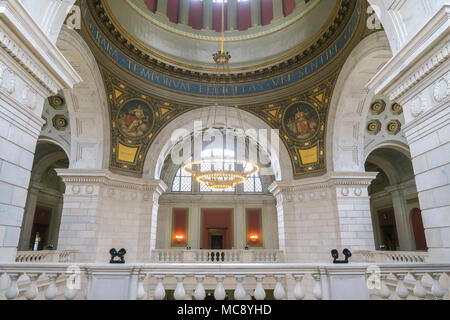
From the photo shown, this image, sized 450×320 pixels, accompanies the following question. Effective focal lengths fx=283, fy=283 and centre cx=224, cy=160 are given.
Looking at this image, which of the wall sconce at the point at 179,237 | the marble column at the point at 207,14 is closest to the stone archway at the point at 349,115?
the marble column at the point at 207,14

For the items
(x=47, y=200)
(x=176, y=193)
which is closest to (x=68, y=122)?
(x=47, y=200)

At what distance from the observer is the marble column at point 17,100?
148 inches

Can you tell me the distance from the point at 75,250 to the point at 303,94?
10.4 metres

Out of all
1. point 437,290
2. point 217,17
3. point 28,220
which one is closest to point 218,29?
point 217,17

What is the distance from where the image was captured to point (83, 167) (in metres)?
10.6

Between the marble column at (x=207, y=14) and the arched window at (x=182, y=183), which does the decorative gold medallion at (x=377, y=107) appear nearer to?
the marble column at (x=207, y=14)

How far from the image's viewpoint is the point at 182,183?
19.8m

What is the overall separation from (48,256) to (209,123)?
806 cm

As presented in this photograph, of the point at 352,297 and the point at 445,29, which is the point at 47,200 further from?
the point at 445,29

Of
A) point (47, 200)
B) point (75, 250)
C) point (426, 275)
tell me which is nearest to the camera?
point (426, 275)

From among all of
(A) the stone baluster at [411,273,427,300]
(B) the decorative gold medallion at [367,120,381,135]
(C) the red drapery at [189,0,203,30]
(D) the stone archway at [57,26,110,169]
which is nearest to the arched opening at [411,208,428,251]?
(B) the decorative gold medallion at [367,120,381,135]

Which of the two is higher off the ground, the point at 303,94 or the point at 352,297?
the point at 303,94

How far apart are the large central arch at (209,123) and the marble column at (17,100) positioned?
7.53 m
